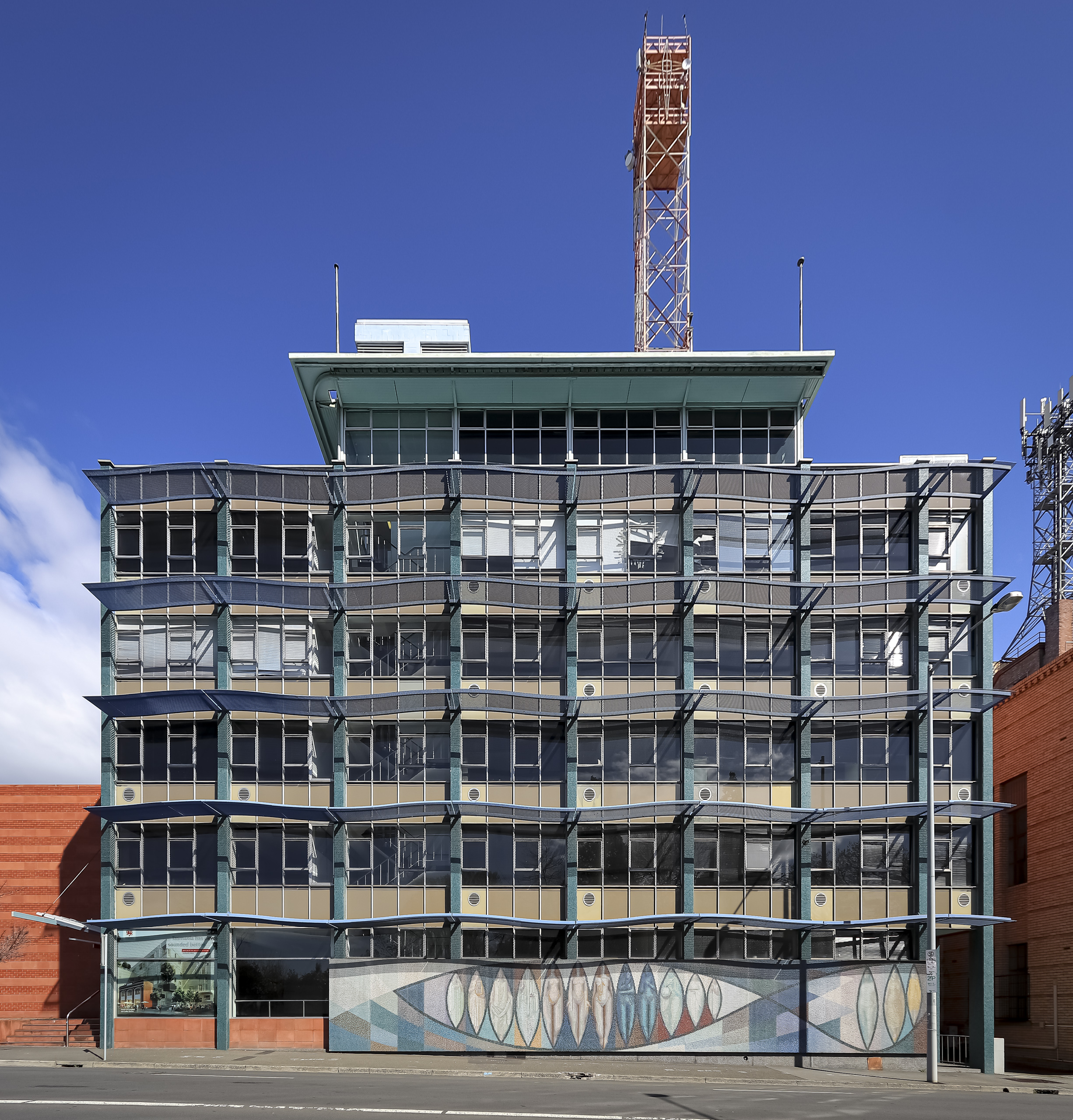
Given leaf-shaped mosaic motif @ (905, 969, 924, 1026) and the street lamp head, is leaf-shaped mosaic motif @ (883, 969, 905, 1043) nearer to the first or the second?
leaf-shaped mosaic motif @ (905, 969, 924, 1026)

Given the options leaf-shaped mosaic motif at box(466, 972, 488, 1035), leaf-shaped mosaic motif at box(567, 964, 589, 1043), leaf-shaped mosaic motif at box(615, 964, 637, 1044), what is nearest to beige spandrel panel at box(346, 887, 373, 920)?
leaf-shaped mosaic motif at box(466, 972, 488, 1035)

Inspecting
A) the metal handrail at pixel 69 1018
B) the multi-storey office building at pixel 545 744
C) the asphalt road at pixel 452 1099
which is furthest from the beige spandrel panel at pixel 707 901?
the metal handrail at pixel 69 1018

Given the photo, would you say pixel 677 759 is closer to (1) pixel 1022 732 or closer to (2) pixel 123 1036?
(1) pixel 1022 732

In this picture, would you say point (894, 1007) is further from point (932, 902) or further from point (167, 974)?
point (167, 974)

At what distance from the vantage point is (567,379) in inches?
1512

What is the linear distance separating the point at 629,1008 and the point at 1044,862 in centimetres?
1594

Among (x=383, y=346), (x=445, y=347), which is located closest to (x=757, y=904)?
→ (x=445, y=347)

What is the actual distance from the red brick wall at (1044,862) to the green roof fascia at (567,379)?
1388cm

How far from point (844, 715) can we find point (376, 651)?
1605cm

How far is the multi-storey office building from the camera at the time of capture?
111 feet

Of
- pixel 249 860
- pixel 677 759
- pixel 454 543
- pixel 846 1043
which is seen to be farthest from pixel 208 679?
pixel 846 1043

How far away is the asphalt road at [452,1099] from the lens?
1998 centimetres

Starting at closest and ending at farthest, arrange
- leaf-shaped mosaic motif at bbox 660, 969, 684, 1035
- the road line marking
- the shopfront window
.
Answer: the road line marking, leaf-shaped mosaic motif at bbox 660, 969, 684, 1035, the shopfront window

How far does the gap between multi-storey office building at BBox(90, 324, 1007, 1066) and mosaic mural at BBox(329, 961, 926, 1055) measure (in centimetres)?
10
